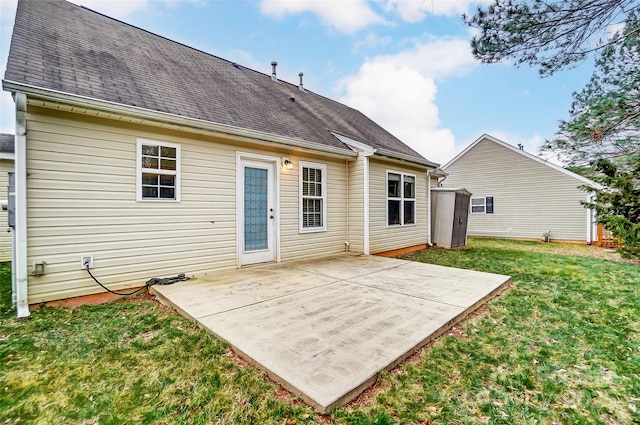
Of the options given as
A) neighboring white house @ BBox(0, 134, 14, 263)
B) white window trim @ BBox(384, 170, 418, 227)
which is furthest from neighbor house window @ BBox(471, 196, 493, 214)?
neighboring white house @ BBox(0, 134, 14, 263)

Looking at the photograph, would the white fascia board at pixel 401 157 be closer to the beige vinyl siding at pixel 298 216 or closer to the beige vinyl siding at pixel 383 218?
the beige vinyl siding at pixel 383 218

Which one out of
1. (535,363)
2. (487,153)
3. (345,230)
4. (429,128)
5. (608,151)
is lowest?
(535,363)

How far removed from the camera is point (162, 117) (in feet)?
14.3

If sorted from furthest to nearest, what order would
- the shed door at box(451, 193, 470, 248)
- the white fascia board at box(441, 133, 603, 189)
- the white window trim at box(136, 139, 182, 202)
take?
1. the white fascia board at box(441, 133, 603, 189)
2. the shed door at box(451, 193, 470, 248)
3. the white window trim at box(136, 139, 182, 202)

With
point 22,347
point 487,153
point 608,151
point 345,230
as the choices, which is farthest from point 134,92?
point 487,153

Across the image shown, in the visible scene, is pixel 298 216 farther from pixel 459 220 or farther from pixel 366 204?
pixel 459 220

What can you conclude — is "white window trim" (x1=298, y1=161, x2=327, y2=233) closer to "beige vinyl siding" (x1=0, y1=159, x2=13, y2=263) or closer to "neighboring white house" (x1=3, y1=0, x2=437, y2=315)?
"neighboring white house" (x1=3, y1=0, x2=437, y2=315)

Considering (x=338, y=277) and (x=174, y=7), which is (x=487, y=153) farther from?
(x=174, y=7)

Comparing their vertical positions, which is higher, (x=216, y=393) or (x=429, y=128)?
(x=429, y=128)

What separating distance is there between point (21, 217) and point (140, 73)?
125 inches

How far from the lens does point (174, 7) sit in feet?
28.4

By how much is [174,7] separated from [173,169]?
23.1 ft

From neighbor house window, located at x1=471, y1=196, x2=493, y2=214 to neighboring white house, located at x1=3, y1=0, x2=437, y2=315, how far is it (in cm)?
884

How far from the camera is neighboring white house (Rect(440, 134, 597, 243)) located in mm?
12281
